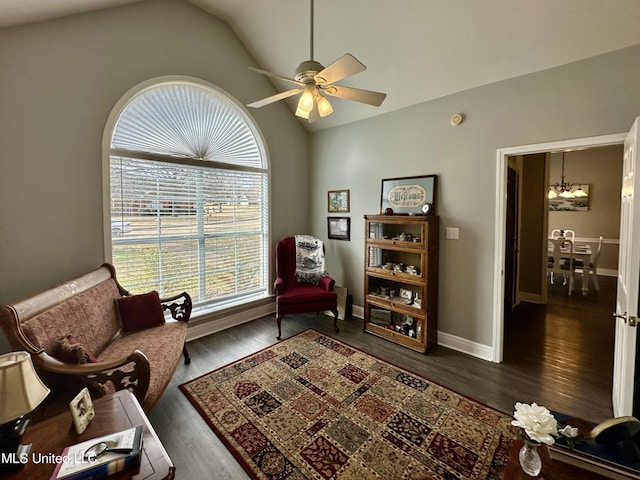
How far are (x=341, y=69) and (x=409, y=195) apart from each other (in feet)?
6.39

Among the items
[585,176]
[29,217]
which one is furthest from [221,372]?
[585,176]

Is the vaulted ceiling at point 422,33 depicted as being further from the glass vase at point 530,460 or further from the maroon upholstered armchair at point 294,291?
the glass vase at point 530,460

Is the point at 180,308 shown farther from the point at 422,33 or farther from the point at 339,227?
the point at 422,33

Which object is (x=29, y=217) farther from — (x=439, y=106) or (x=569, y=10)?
(x=569, y=10)

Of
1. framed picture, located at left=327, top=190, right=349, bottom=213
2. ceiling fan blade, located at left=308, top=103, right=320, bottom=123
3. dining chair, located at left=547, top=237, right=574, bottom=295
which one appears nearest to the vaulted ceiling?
framed picture, located at left=327, top=190, right=349, bottom=213

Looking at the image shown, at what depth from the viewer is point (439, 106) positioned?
307 cm

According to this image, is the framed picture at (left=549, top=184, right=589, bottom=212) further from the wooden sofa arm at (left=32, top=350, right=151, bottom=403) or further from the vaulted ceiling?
the wooden sofa arm at (left=32, top=350, right=151, bottom=403)

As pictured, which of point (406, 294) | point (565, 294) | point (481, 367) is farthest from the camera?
point (565, 294)

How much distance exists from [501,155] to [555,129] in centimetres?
42

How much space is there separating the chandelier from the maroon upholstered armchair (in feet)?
21.3

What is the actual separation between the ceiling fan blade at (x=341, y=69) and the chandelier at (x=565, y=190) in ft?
23.9

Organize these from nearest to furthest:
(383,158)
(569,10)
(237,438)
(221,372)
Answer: (237,438), (569,10), (221,372), (383,158)

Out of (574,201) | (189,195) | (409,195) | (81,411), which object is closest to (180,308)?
(189,195)

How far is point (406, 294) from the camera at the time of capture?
334 cm
